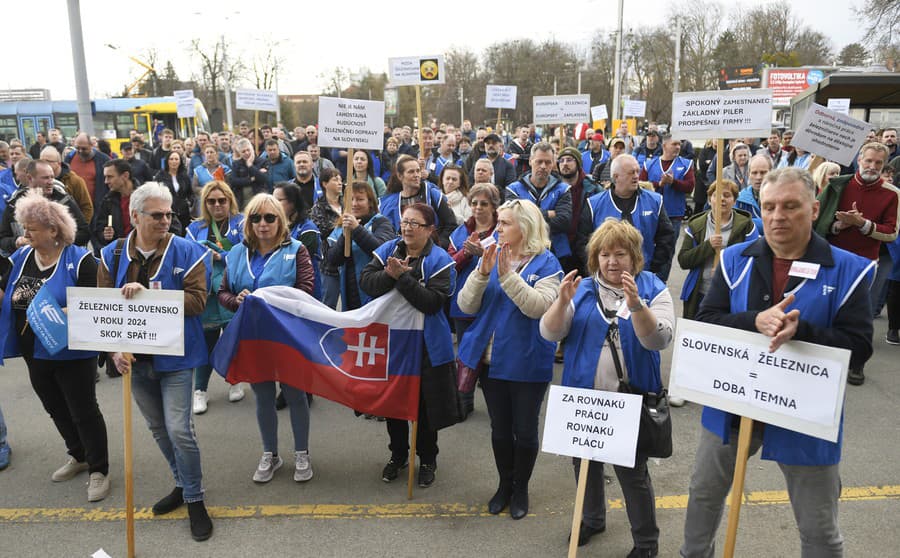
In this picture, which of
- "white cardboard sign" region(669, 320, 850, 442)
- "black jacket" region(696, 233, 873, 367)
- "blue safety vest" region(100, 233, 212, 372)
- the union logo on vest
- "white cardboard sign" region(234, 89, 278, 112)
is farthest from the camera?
"white cardboard sign" region(234, 89, 278, 112)

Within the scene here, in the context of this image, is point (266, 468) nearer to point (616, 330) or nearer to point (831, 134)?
point (616, 330)

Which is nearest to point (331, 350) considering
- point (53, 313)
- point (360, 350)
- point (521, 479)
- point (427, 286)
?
point (360, 350)

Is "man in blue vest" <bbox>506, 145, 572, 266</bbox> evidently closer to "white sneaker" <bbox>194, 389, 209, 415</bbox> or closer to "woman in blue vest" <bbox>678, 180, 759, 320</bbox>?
"woman in blue vest" <bbox>678, 180, 759, 320</bbox>

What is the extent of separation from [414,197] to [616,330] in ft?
11.9

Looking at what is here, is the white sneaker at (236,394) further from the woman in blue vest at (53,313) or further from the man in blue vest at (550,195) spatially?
the man in blue vest at (550,195)

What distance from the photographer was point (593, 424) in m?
2.98

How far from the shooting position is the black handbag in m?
3.14

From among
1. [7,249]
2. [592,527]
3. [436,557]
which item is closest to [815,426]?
[592,527]

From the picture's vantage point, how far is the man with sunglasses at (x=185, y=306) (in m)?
3.77

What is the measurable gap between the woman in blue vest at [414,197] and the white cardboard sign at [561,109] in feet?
15.9

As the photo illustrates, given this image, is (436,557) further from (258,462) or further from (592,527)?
(258,462)

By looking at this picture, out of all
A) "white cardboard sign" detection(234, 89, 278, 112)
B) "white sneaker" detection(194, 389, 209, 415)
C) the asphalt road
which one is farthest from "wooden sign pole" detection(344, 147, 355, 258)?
"white cardboard sign" detection(234, 89, 278, 112)

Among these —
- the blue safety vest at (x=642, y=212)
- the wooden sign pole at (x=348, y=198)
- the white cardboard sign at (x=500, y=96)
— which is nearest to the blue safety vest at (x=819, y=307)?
the blue safety vest at (x=642, y=212)

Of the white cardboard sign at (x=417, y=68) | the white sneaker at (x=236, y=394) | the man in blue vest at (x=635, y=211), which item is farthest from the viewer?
the white cardboard sign at (x=417, y=68)
